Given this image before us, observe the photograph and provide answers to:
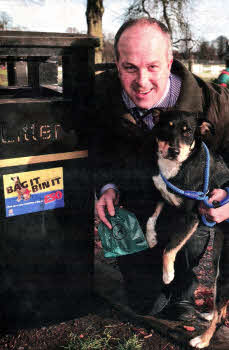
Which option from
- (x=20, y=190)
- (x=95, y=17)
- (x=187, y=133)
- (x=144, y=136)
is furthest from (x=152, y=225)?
(x=95, y=17)

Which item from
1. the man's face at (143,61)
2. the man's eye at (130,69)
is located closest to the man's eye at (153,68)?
the man's face at (143,61)

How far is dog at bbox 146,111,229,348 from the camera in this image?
2176mm

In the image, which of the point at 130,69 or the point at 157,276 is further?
the point at 157,276

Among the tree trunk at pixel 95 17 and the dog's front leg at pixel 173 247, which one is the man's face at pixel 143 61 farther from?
the tree trunk at pixel 95 17

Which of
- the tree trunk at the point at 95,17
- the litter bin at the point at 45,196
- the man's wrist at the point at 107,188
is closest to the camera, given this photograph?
the litter bin at the point at 45,196

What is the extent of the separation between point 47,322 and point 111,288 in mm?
626

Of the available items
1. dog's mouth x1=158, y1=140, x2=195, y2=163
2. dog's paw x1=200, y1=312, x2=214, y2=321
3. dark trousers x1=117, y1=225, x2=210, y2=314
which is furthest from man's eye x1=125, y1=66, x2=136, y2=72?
dog's paw x1=200, y1=312, x2=214, y2=321

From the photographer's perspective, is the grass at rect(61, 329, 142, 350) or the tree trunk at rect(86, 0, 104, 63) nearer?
the grass at rect(61, 329, 142, 350)

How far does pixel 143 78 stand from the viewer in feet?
7.39

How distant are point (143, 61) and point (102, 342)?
179cm

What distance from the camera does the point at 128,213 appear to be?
264 cm

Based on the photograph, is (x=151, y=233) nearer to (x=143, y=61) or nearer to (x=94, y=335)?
(x=94, y=335)

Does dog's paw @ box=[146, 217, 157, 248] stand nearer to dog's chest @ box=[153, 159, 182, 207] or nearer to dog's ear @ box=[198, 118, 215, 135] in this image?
dog's chest @ box=[153, 159, 182, 207]

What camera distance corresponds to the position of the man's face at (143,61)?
221 cm
